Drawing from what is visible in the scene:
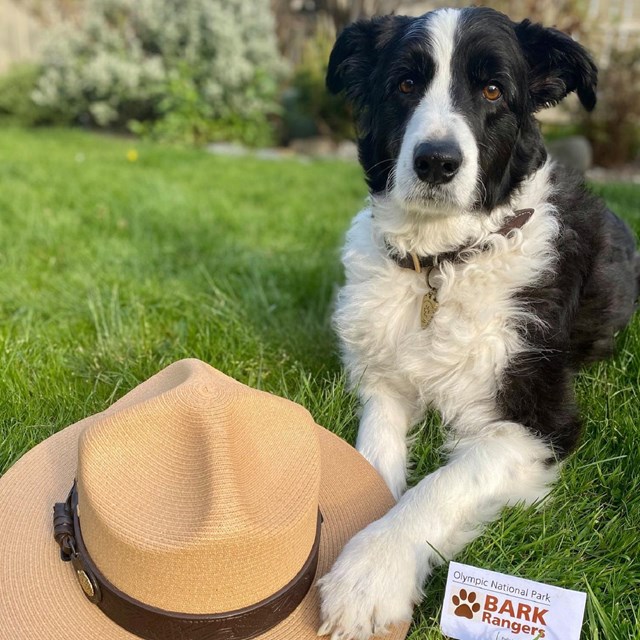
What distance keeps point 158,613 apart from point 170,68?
12098 millimetres

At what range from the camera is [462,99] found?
8.23ft

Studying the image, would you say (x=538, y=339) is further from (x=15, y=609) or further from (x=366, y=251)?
(x=15, y=609)

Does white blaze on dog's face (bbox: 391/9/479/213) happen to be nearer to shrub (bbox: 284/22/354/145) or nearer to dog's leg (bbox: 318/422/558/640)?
dog's leg (bbox: 318/422/558/640)

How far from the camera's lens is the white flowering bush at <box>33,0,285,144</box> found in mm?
11766

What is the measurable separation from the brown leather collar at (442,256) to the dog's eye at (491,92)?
454 mm

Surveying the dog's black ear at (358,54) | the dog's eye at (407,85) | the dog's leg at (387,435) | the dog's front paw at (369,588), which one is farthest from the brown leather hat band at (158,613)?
the dog's black ear at (358,54)

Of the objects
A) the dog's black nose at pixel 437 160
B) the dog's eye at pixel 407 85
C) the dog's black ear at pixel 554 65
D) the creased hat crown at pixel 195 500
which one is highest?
the dog's black ear at pixel 554 65

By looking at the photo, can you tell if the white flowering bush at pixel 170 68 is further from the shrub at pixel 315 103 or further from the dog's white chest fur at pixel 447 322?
the dog's white chest fur at pixel 447 322

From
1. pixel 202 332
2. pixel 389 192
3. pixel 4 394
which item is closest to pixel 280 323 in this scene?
pixel 202 332

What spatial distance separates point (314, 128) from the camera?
1263cm

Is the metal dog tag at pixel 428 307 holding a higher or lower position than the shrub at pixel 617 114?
higher

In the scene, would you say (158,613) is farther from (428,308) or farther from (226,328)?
(226,328)

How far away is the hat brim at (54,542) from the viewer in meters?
1.54

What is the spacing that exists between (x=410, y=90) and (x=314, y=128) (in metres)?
10.4
